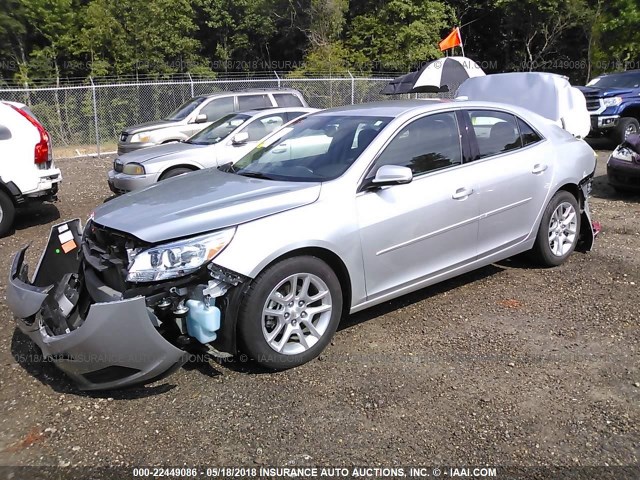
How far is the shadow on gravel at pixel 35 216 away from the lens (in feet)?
26.0

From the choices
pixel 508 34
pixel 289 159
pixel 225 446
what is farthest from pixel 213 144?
pixel 508 34

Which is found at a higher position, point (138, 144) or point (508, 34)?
point (508, 34)

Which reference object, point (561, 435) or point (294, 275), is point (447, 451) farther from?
point (294, 275)

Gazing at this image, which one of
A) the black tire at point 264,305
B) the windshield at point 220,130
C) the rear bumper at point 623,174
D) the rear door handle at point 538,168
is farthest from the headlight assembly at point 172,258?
the rear bumper at point 623,174

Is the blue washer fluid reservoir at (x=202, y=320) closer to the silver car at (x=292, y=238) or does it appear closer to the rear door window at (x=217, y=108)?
the silver car at (x=292, y=238)

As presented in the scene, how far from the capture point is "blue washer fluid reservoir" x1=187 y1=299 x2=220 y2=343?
3.27 m

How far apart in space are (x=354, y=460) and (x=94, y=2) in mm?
31999

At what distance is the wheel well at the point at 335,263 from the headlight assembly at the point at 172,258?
16.1 inches

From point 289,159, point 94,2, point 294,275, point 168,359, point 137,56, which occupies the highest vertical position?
point 94,2

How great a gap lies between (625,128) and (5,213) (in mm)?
13298

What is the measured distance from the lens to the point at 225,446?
2.93 meters

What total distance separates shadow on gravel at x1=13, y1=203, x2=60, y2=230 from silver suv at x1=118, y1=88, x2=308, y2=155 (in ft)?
11.1

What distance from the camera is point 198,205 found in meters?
3.66

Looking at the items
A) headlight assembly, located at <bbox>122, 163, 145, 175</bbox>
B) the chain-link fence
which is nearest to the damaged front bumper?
headlight assembly, located at <bbox>122, 163, 145, 175</bbox>
